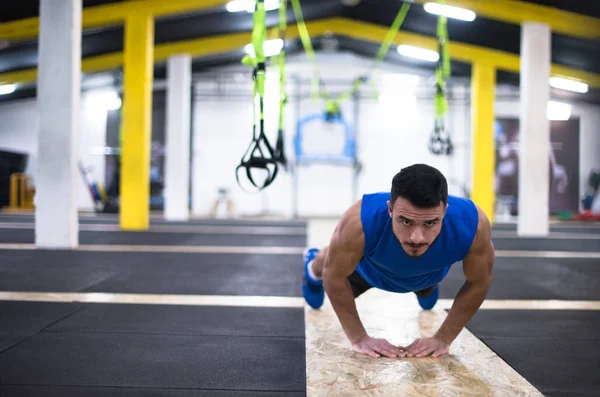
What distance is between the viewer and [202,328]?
8.41ft

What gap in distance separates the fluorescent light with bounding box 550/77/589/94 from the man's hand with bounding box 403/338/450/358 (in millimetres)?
13612

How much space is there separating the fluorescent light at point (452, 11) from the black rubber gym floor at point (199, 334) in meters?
6.22

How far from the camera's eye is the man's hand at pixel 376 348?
6.95 ft

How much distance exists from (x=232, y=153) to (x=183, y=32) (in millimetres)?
5096

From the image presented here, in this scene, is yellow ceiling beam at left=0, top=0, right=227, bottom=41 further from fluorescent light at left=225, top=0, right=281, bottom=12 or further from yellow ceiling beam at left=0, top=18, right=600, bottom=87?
yellow ceiling beam at left=0, top=18, right=600, bottom=87

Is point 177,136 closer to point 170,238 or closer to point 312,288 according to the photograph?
point 170,238

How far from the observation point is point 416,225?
1.78 m

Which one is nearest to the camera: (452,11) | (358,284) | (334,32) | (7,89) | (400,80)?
(358,284)

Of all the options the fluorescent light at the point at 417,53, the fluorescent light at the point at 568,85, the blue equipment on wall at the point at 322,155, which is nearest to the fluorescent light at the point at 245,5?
the fluorescent light at the point at 417,53

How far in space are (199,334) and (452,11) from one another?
351 inches

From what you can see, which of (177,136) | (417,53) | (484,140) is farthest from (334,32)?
(177,136)

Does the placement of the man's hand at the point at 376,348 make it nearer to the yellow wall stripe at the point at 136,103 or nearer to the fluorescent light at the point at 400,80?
the yellow wall stripe at the point at 136,103

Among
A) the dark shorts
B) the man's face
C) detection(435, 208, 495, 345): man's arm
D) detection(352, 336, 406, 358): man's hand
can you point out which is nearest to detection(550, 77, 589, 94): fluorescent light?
the dark shorts

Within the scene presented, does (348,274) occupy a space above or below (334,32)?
below
